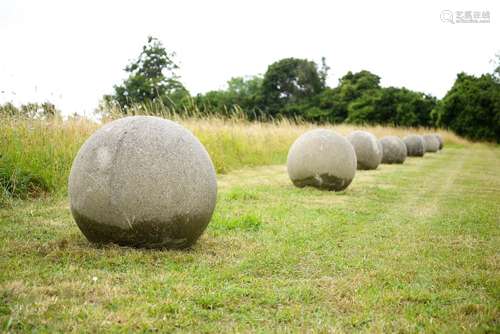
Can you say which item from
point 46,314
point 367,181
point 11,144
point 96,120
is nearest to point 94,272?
point 46,314

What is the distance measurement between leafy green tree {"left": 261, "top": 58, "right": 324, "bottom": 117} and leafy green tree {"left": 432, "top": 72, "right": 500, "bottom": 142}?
14.1 m

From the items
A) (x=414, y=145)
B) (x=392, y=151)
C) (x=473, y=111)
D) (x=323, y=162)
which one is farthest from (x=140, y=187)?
(x=473, y=111)

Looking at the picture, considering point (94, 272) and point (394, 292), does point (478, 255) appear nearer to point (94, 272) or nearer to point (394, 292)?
point (394, 292)

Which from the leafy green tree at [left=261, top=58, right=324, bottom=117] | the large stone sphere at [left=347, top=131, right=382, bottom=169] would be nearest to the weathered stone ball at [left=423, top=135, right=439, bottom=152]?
the large stone sphere at [left=347, top=131, right=382, bottom=169]

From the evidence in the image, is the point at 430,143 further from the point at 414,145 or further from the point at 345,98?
the point at 345,98

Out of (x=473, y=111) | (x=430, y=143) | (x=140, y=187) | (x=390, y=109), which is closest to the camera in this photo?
(x=140, y=187)

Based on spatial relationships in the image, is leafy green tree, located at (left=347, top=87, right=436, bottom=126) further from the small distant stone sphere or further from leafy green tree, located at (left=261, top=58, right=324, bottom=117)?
the small distant stone sphere

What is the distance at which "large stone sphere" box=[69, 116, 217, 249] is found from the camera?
521 centimetres

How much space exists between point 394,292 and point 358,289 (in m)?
0.30

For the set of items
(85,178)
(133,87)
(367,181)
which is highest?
(133,87)

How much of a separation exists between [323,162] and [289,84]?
46789 millimetres

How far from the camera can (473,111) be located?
48.4m

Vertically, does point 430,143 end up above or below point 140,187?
below

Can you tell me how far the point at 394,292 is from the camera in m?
4.44
